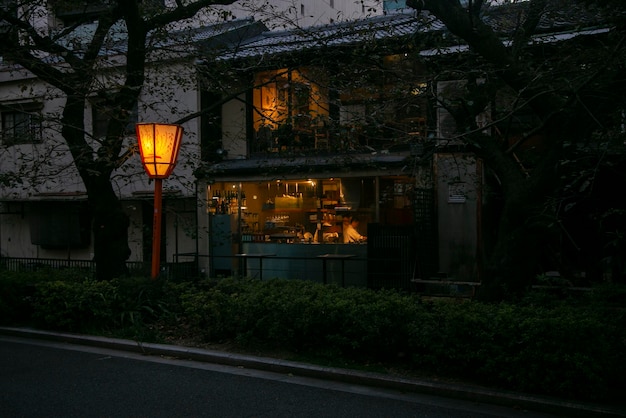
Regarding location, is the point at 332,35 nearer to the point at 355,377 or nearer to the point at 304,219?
the point at 304,219

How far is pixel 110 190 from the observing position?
503 inches

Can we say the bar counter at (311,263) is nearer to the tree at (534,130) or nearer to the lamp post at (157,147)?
the lamp post at (157,147)

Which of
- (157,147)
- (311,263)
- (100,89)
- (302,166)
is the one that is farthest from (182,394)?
(311,263)

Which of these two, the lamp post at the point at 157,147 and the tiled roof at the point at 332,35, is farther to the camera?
the tiled roof at the point at 332,35

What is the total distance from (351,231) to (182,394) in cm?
999

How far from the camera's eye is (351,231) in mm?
16938

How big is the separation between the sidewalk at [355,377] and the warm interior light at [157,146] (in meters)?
3.06

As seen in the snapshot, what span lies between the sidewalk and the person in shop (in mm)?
7976

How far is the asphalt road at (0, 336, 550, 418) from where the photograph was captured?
22.2ft

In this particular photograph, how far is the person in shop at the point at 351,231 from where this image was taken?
16.9 metres

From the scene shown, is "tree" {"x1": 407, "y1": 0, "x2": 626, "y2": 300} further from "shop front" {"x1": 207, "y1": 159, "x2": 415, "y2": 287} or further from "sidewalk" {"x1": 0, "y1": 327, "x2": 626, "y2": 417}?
"shop front" {"x1": 207, "y1": 159, "x2": 415, "y2": 287}

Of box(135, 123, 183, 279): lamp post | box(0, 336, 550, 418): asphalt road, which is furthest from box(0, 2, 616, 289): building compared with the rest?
box(0, 336, 550, 418): asphalt road

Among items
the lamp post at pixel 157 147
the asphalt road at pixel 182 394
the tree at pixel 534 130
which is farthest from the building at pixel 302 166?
the asphalt road at pixel 182 394

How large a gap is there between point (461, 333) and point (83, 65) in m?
9.30
